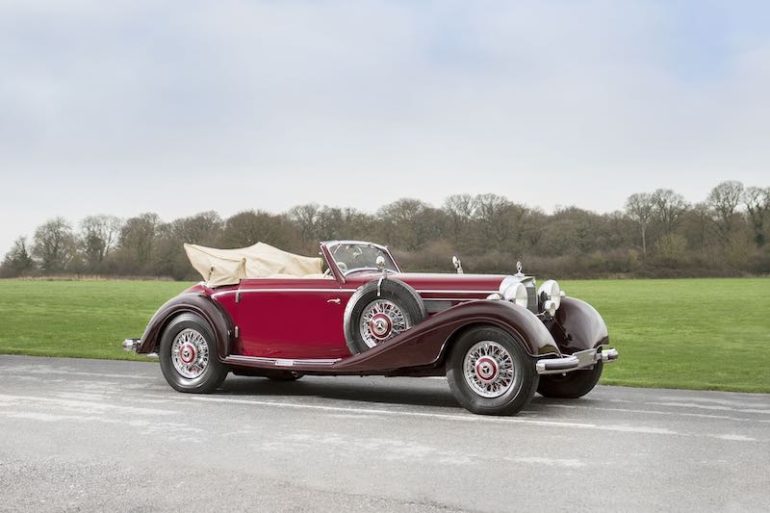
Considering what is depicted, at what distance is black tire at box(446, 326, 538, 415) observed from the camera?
768 centimetres

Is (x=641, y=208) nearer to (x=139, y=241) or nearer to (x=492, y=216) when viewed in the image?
(x=492, y=216)

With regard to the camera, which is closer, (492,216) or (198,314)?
(198,314)

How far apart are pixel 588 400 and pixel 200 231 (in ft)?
229

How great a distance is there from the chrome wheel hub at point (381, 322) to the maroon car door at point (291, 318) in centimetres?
38

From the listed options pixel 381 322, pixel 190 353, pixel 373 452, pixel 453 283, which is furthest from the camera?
pixel 190 353

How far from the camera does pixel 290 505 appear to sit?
16.0ft

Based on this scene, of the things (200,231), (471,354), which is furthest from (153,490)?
(200,231)

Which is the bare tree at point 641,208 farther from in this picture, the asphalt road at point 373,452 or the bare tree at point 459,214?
the asphalt road at point 373,452

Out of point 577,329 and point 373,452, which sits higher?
point 577,329

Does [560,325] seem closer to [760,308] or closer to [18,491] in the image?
[18,491]

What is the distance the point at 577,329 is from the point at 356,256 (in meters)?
2.75

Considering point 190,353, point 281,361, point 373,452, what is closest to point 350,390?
point 281,361

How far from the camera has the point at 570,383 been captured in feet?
30.5

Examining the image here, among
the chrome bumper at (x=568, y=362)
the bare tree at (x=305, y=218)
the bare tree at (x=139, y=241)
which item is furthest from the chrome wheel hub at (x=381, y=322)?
the bare tree at (x=139, y=241)
